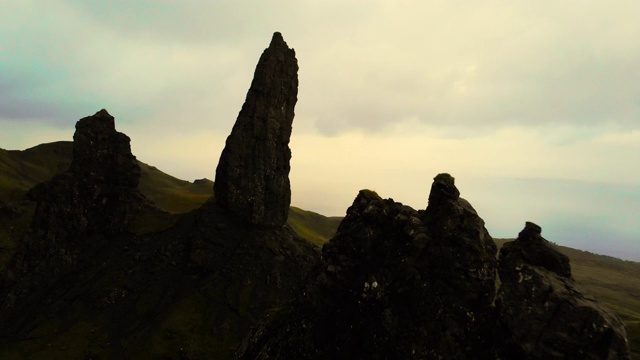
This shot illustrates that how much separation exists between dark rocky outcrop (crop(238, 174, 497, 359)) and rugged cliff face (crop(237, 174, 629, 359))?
0.32 ft

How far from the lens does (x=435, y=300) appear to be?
116 ft

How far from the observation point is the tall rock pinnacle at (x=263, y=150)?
12200 cm

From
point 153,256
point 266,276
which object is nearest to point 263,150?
point 266,276

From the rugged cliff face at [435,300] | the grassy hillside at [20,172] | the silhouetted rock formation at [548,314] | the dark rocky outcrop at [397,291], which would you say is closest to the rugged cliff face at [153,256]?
the grassy hillside at [20,172]

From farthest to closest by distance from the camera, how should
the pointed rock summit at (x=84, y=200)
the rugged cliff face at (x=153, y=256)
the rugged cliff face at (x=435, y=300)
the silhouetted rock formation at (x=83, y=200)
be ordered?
the pointed rock summit at (x=84, y=200) → the silhouetted rock formation at (x=83, y=200) → the rugged cliff face at (x=153, y=256) → the rugged cliff face at (x=435, y=300)

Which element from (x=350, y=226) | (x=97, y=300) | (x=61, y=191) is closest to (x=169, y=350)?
(x=97, y=300)

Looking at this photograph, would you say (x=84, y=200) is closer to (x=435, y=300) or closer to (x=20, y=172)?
(x=20, y=172)

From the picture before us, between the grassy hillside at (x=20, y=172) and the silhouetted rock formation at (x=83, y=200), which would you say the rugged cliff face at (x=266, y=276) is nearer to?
the silhouetted rock formation at (x=83, y=200)

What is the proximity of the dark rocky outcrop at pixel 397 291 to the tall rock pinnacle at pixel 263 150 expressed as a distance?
76.8m

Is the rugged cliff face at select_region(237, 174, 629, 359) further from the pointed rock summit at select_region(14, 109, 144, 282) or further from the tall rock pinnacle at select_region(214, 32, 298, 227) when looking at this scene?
the pointed rock summit at select_region(14, 109, 144, 282)

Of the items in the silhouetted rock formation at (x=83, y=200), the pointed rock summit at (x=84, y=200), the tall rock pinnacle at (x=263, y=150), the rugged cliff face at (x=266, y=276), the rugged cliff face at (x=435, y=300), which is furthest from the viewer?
the tall rock pinnacle at (x=263, y=150)

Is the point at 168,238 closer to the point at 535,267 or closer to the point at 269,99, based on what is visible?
the point at 269,99

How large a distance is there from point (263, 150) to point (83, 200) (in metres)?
54.8

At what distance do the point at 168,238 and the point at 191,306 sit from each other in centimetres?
2403
